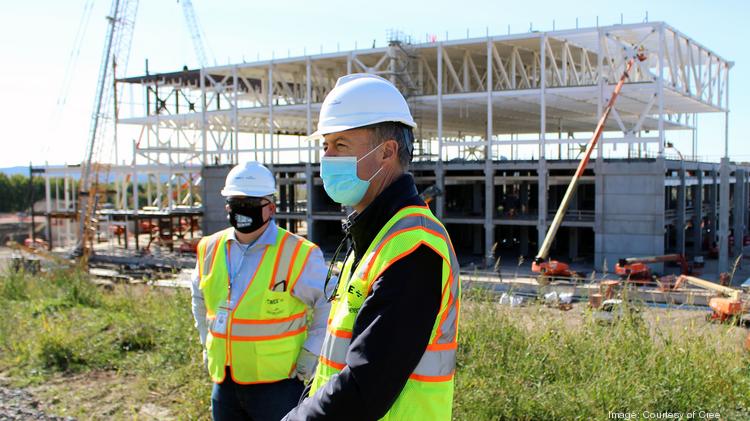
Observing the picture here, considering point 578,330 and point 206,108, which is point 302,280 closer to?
point 578,330

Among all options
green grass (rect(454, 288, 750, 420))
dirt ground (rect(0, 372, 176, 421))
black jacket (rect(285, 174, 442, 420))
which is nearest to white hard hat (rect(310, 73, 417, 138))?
black jacket (rect(285, 174, 442, 420))

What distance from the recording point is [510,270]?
91.0ft

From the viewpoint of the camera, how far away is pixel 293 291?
3.96 metres

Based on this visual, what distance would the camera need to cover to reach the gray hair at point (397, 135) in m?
2.33

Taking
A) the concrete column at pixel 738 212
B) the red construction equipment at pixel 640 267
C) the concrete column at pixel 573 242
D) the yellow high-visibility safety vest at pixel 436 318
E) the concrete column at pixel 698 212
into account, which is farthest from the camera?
the concrete column at pixel 698 212

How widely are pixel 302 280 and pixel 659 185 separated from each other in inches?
965

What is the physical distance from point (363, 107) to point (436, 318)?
2.68 feet

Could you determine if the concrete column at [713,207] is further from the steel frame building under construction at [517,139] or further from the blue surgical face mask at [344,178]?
the blue surgical face mask at [344,178]

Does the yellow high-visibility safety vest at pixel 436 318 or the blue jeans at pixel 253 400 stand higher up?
the yellow high-visibility safety vest at pixel 436 318

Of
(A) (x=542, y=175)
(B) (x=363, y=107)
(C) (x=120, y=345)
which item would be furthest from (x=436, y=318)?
(A) (x=542, y=175)

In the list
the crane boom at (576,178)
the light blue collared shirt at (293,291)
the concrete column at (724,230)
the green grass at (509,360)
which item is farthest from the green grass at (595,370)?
the concrete column at (724,230)

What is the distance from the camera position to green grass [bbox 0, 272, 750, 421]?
4.41 metres

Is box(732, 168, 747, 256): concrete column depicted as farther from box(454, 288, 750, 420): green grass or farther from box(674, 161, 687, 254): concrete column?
box(454, 288, 750, 420): green grass

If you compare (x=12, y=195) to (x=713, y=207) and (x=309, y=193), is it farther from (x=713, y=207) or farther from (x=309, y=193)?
(x=713, y=207)
